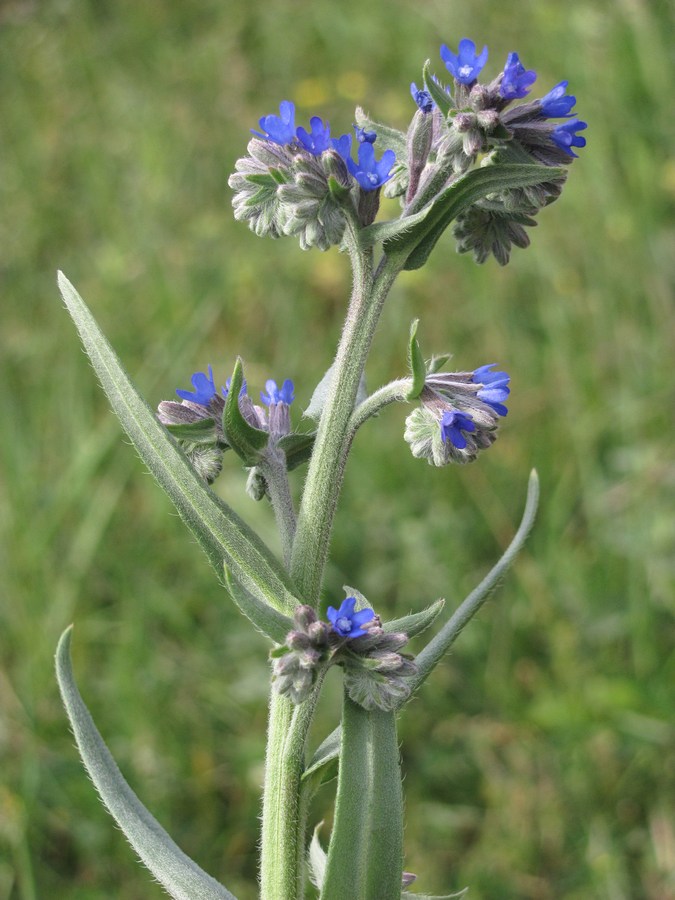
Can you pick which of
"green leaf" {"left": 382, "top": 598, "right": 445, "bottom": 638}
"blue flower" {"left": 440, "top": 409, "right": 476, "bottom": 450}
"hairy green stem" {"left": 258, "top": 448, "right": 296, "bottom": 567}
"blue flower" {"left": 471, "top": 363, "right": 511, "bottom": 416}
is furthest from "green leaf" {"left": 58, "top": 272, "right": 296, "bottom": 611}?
"blue flower" {"left": 471, "top": 363, "right": 511, "bottom": 416}

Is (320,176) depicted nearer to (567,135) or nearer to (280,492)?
(567,135)

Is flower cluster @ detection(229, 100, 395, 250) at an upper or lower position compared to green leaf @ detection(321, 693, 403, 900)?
upper

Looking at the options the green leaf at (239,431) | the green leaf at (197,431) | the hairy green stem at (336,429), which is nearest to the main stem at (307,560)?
the hairy green stem at (336,429)

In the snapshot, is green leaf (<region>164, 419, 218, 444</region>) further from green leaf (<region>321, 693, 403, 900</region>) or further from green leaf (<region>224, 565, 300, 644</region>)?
green leaf (<region>321, 693, 403, 900</region>)

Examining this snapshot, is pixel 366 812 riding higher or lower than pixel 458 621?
lower

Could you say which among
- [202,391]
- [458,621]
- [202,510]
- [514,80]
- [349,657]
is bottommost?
[349,657]

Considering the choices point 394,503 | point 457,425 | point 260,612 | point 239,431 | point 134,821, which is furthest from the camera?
point 394,503

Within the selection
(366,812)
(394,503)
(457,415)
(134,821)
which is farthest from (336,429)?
(394,503)
